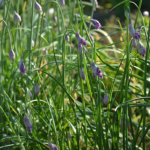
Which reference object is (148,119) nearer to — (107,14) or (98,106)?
(98,106)

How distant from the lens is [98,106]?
0.99 m

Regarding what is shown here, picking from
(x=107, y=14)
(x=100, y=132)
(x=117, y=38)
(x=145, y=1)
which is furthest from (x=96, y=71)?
(x=145, y=1)

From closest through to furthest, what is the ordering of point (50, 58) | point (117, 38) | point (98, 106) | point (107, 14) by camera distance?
1. point (98, 106)
2. point (50, 58)
3. point (117, 38)
4. point (107, 14)

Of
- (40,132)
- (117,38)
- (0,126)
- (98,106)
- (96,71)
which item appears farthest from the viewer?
(117,38)

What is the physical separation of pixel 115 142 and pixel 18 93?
114cm

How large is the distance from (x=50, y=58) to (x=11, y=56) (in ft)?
3.22

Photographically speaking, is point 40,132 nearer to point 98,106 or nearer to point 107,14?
point 98,106

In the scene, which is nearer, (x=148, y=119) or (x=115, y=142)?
(x=115, y=142)

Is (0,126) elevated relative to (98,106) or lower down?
lower down

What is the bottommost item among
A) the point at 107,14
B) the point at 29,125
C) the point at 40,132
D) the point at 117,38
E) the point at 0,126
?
the point at 40,132

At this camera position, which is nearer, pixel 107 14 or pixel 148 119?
pixel 148 119

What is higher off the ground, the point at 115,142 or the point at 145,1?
the point at 145,1

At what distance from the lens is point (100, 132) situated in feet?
3.37

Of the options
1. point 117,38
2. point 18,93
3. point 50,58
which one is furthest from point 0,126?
point 117,38
